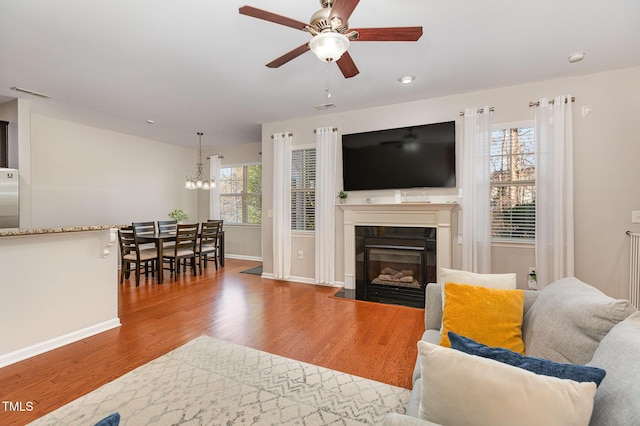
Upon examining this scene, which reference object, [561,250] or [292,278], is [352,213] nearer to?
[292,278]

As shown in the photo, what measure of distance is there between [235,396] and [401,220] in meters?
2.99

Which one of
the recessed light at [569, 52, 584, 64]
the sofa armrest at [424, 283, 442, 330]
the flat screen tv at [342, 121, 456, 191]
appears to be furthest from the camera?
the flat screen tv at [342, 121, 456, 191]

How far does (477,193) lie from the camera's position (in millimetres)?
A: 3801

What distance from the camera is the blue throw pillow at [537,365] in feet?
2.80

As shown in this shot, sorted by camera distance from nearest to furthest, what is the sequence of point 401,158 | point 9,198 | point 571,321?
point 571,321 → point 9,198 → point 401,158

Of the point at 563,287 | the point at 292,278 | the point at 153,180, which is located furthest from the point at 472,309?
the point at 153,180

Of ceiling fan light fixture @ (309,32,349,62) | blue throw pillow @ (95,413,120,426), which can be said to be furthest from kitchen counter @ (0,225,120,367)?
ceiling fan light fixture @ (309,32,349,62)

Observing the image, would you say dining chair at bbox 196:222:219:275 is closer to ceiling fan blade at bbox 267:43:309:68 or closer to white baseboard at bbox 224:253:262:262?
white baseboard at bbox 224:253:262:262

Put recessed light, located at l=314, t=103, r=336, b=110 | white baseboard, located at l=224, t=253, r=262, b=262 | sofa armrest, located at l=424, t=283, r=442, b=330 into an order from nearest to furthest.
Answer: sofa armrest, located at l=424, t=283, r=442, b=330 → recessed light, located at l=314, t=103, r=336, b=110 → white baseboard, located at l=224, t=253, r=262, b=262

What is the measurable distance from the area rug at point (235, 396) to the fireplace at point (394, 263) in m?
2.03

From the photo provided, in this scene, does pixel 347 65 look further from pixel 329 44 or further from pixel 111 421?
pixel 111 421

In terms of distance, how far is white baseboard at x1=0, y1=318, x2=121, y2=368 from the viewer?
240cm

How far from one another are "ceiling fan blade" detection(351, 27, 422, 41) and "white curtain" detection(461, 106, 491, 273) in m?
2.36

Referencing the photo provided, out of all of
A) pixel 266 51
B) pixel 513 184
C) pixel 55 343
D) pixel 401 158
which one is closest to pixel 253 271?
pixel 55 343
